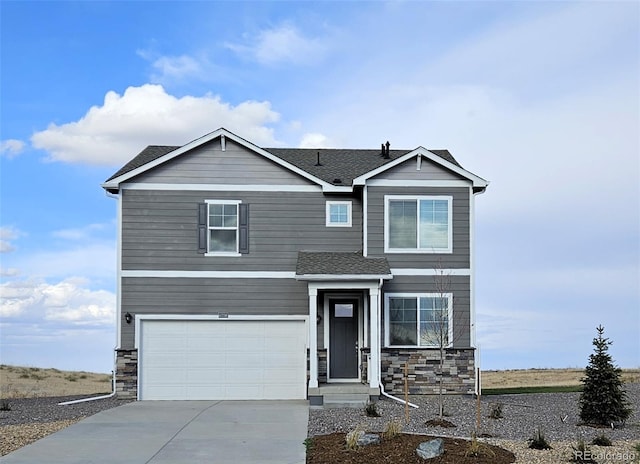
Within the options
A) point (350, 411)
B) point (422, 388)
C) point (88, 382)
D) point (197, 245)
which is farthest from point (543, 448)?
point (88, 382)

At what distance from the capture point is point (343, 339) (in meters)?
21.5

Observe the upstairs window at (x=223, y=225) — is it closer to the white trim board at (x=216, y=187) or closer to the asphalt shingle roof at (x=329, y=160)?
the white trim board at (x=216, y=187)

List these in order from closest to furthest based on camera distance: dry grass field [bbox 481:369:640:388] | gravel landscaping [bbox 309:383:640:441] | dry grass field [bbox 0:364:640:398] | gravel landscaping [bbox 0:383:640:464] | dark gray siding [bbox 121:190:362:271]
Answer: gravel landscaping [bbox 0:383:640:464], gravel landscaping [bbox 309:383:640:441], dark gray siding [bbox 121:190:362:271], dry grass field [bbox 0:364:640:398], dry grass field [bbox 481:369:640:388]

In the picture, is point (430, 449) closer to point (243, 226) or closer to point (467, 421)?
point (467, 421)

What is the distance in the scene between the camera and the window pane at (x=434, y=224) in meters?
21.1

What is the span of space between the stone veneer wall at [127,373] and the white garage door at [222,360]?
16 cm

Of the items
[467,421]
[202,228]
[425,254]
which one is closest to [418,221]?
[425,254]

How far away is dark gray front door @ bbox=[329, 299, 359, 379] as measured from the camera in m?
21.4

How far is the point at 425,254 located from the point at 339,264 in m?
2.40

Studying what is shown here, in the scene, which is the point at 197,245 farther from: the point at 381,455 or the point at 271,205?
the point at 381,455

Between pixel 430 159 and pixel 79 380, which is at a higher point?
pixel 430 159

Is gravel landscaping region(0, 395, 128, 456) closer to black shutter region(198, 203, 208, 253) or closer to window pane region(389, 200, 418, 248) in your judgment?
black shutter region(198, 203, 208, 253)

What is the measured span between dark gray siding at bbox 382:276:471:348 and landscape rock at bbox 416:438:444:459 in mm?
8949

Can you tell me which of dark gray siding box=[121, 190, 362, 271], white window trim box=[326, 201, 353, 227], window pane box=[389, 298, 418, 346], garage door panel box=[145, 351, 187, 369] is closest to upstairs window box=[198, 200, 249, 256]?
dark gray siding box=[121, 190, 362, 271]
